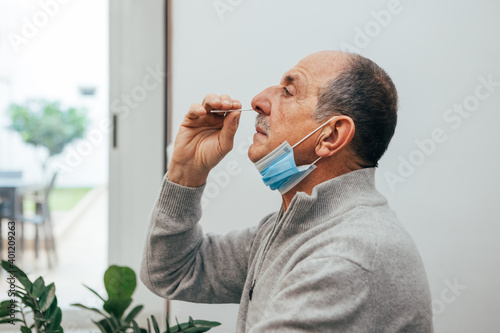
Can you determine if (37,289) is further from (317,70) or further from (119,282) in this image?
(317,70)

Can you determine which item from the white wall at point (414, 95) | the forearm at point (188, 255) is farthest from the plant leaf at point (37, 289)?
the white wall at point (414, 95)

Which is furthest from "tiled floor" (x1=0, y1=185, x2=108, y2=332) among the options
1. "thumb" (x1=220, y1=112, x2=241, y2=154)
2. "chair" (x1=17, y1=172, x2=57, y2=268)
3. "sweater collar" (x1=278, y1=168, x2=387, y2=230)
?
"sweater collar" (x1=278, y1=168, x2=387, y2=230)

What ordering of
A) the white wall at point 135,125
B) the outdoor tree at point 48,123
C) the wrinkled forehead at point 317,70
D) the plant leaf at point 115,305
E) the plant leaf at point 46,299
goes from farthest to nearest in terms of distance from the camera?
the outdoor tree at point 48,123, the white wall at point 135,125, the wrinkled forehead at point 317,70, the plant leaf at point 46,299, the plant leaf at point 115,305

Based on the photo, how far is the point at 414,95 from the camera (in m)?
1.76

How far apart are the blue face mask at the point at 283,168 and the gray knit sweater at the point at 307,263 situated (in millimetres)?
80

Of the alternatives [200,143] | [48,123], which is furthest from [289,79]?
[48,123]

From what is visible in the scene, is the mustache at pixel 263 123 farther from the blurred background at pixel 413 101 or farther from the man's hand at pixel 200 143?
the blurred background at pixel 413 101

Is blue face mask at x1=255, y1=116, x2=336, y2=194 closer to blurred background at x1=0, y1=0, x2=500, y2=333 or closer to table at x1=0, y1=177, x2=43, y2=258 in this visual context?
blurred background at x1=0, y1=0, x2=500, y2=333

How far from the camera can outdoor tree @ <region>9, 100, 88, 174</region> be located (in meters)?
2.46

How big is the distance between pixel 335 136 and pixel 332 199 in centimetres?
14

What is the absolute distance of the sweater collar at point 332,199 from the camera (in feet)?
3.59

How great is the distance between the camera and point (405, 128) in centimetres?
176

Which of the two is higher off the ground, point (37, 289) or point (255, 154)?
point (255, 154)

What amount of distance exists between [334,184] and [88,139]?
1.60 meters
